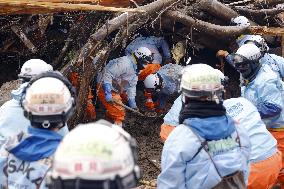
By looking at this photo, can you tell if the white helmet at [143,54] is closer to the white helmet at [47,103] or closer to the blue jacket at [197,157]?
the blue jacket at [197,157]

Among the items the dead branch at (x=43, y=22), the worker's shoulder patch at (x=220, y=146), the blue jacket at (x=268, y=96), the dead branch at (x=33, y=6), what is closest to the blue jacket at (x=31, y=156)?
the worker's shoulder patch at (x=220, y=146)

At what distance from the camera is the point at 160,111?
28.8 feet

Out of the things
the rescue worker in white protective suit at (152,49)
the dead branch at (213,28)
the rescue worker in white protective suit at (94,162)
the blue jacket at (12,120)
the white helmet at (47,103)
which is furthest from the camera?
the rescue worker in white protective suit at (152,49)

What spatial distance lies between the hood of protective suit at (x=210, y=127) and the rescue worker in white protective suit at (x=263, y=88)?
2.09m

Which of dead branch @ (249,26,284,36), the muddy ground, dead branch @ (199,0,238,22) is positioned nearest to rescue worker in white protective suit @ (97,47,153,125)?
the muddy ground

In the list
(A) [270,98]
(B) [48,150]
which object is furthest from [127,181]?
(A) [270,98]

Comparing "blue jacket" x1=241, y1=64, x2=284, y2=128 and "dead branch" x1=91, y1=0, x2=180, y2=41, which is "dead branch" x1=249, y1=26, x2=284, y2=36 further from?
"blue jacket" x1=241, y1=64, x2=284, y2=128

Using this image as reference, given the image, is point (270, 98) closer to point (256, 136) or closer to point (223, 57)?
point (256, 136)

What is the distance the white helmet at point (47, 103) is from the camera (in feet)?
8.98

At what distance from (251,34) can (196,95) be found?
4.85 m

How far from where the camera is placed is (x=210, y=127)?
3.28m

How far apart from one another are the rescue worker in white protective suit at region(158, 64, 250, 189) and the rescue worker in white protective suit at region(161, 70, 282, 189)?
3.25 feet

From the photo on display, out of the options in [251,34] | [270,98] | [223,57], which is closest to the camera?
[270,98]

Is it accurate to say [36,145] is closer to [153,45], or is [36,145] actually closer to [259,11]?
[153,45]
